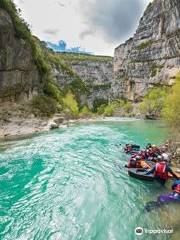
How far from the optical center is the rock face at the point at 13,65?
36.9m

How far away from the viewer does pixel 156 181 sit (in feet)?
46.1

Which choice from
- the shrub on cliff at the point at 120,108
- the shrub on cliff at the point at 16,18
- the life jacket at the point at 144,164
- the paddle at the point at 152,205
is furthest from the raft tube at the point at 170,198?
the shrub on cliff at the point at 120,108

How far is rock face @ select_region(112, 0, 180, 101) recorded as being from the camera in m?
74.8

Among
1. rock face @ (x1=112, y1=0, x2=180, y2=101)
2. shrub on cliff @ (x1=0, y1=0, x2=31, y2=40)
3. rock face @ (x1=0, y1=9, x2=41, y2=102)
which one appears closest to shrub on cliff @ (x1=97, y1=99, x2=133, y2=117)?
rock face @ (x1=112, y1=0, x2=180, y2=101)

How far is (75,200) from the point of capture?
488 inches

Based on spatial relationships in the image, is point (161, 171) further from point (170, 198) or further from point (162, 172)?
point (170, 198)

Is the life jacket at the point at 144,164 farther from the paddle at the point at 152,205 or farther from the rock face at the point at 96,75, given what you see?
the rock face at the point at 96,75

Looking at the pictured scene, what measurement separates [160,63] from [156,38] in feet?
33.9

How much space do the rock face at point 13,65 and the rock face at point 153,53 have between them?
42.4 m

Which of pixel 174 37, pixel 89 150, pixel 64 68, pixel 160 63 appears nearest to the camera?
pixel 89 150

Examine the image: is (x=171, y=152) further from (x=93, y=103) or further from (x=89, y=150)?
(x=93, y=103)

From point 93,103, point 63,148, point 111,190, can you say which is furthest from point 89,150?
point 93,103

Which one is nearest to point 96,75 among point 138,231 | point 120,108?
point 120,108

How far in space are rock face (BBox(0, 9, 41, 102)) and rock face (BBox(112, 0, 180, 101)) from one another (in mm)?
42405
